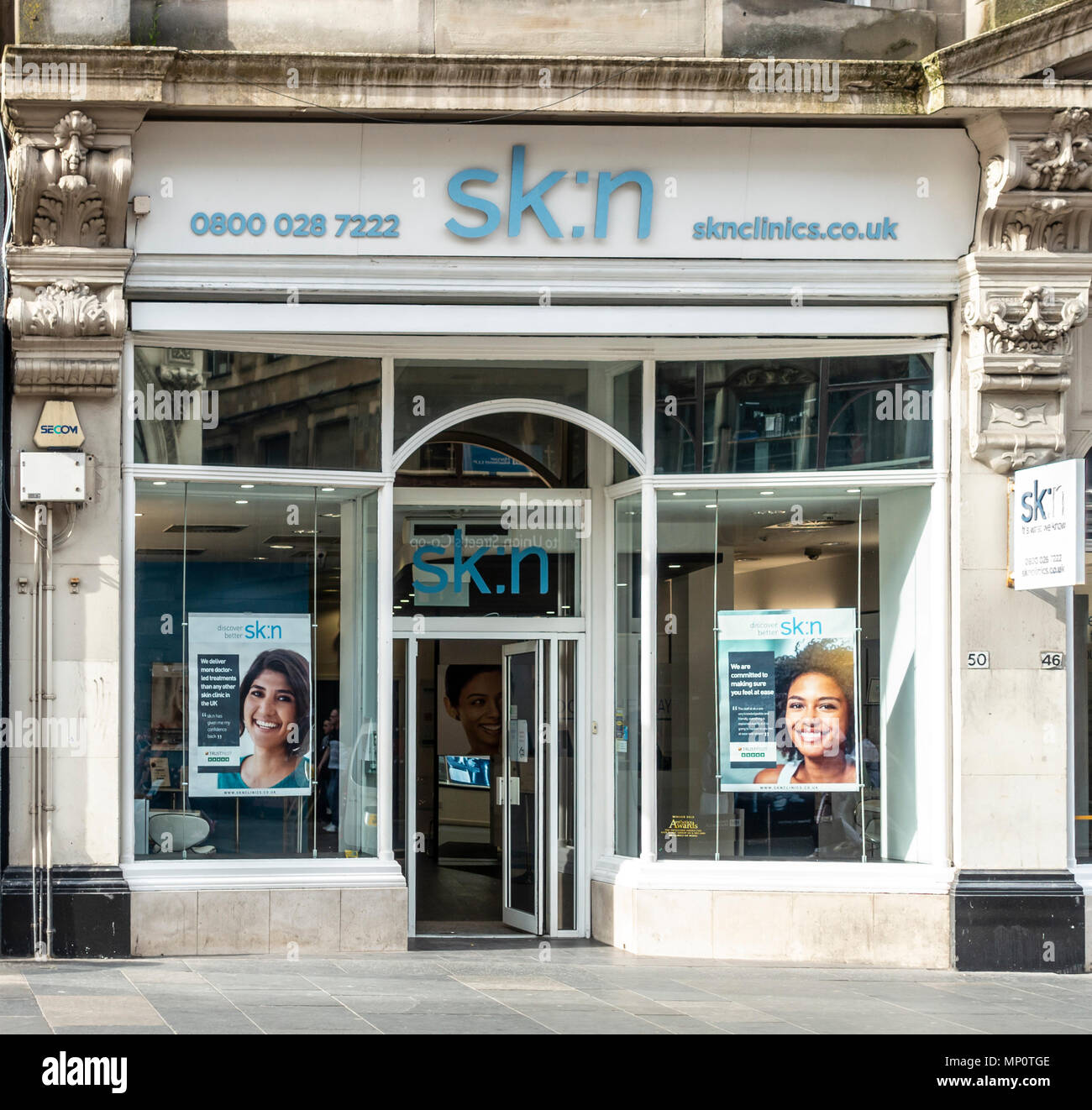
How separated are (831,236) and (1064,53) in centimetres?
194

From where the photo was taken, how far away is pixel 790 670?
38.9 feet

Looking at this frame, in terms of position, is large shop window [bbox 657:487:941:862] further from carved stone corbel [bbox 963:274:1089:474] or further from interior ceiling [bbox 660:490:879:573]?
carved stone corbel [bbox 963:274:1089:474]

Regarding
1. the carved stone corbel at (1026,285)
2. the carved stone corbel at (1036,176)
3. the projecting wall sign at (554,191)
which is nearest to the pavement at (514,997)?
the carved stone corbel at (1026,285)

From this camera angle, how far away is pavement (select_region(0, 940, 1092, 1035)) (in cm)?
876

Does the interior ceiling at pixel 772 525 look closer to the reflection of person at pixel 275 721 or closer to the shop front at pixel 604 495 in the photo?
the shop front at pixel 604 495

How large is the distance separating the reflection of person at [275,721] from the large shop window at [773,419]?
10.2 ft

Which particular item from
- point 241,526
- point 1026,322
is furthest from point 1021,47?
point 241,526

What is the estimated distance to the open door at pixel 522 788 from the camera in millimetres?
12461

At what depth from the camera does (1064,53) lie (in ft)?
35.7

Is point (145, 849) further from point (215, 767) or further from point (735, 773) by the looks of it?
point (735, 773)

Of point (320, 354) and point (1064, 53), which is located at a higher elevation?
point (1064, 53)

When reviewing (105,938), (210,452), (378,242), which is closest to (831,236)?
(378,242)

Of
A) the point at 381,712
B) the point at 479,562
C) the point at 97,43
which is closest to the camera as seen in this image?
the point at 97,43

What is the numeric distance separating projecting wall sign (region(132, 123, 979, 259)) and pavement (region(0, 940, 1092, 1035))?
4.84 m
